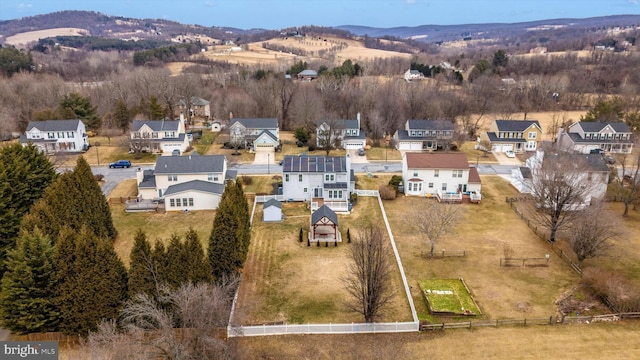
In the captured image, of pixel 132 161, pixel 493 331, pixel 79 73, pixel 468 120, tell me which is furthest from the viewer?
pixel 79 73

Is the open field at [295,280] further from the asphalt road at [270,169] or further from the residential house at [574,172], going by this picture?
the asphalt road at [270,169]

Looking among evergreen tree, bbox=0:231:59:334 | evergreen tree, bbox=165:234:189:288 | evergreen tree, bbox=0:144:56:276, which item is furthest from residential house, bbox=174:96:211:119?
evergreen tree, bbox=165:234:189:288

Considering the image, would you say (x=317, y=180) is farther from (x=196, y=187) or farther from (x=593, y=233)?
(x=593, y=233)

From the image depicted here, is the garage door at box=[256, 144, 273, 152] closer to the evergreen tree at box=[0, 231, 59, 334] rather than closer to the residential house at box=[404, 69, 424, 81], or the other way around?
the evergreen tree at box=[0, 231, 59, 334]

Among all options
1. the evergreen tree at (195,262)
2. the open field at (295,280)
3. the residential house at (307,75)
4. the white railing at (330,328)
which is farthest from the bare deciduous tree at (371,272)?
the residential house at (307,75)

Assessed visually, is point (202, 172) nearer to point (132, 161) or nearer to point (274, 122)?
point (132, 161)

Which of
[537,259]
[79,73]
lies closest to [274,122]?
[537,259]
